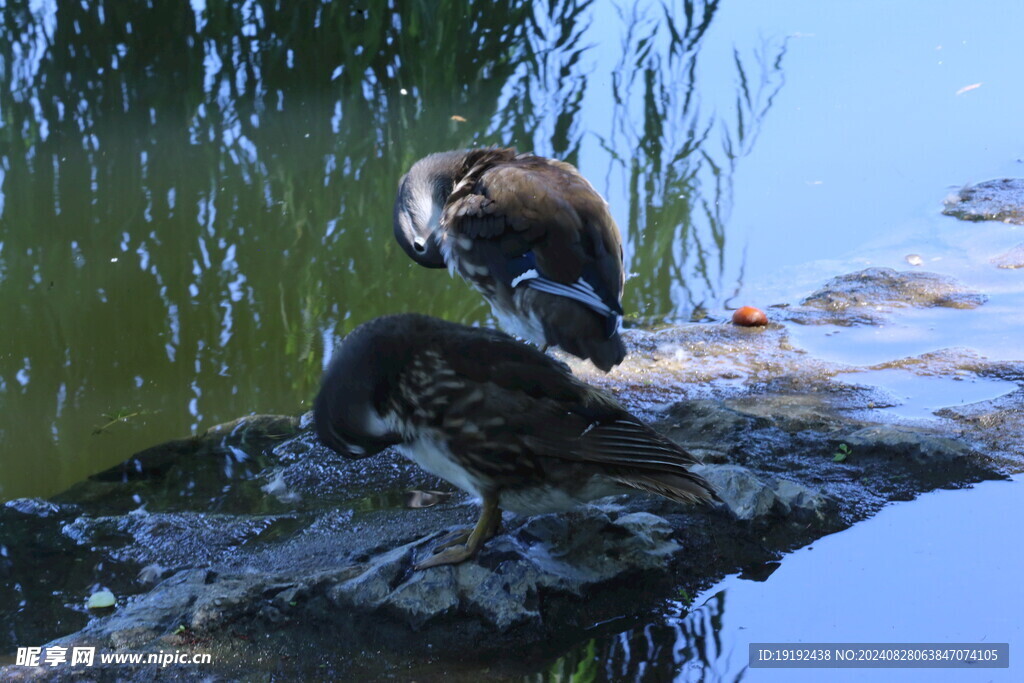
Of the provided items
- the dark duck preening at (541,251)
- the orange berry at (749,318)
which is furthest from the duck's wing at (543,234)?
the orange berry at (749,318)

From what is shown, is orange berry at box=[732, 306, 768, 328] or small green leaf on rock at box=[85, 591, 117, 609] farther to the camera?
orange berry at box=[732, 306, 768, 328]

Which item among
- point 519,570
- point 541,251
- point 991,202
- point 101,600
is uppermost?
point 541,251

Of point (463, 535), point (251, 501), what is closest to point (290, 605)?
point (463, 535)

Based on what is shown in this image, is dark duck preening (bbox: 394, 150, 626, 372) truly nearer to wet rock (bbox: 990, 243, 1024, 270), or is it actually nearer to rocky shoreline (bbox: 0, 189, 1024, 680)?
rocky shoreline (bbox: 0, 189, 1024, 680)

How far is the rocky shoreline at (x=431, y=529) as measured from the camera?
2.96 meters

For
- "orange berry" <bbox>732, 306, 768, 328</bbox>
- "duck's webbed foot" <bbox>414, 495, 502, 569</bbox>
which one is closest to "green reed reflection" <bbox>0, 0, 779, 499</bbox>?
"orange berry" <bbox>732, 306, 768, 328</bbox>

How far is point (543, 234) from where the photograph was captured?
4.07m

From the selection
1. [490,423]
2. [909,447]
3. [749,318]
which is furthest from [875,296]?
[490,423]

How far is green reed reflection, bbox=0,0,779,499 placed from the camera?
5.24 meters

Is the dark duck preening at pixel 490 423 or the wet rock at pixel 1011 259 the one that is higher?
the dark duck preening at pixel 490 423

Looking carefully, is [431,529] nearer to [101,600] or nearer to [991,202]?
[101,600]

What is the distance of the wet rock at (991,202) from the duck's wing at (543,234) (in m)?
3.33

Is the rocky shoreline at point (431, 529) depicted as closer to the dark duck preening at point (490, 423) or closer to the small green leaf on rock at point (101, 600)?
the small green leaf on rock at point (101, 600)

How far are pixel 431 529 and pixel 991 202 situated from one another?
4.76m
